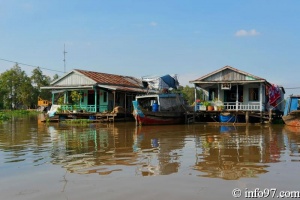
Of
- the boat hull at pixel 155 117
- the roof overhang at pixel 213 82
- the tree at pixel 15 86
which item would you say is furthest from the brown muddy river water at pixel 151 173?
the tree at pixel 15 86

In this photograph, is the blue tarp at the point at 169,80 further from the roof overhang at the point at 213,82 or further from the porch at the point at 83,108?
the porch at the point at 83,108

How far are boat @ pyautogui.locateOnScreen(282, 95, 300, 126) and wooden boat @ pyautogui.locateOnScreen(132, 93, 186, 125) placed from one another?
6.73 metres

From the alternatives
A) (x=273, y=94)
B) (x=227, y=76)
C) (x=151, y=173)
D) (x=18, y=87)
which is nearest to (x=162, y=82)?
(x=227, y=76)

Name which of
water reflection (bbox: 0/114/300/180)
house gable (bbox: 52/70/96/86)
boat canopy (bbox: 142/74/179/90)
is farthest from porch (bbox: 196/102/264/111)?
water reflection (bbox: 0/114/300/180)

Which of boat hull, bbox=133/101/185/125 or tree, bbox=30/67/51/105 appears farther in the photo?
tree, bbox=30/67/51/105

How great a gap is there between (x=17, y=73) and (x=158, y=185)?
54.1m

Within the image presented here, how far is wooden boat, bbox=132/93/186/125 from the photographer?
1995 centimetres

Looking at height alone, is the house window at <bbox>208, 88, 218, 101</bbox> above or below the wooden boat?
above

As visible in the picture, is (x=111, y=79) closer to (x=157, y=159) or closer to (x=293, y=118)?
(x=293, y=118)

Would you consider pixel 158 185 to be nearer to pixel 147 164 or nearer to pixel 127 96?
pixel 147 164

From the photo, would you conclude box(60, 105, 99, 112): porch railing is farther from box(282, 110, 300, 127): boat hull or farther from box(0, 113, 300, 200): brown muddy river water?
box(0, 113, 300, 200): brown muddy river water

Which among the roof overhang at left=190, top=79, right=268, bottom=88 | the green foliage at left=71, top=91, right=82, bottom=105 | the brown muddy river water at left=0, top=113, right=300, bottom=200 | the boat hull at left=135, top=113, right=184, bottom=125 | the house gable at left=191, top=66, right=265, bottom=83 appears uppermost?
the house gable at left=191, top=66, right=265, bottom=83

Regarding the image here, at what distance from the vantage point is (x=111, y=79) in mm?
27609

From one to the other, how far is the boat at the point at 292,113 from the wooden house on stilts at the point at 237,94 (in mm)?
1247
